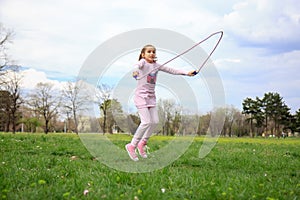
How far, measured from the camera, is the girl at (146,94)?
835 cm

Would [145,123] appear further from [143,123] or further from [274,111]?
[274,111]

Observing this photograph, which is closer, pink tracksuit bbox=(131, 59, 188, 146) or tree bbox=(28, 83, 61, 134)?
pink tracksuit bbox=(131, 59, 188, 146)

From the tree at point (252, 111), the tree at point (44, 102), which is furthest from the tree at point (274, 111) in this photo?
the tree at point (44, 102)

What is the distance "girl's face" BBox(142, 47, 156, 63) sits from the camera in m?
8.49

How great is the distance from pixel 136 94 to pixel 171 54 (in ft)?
4.49

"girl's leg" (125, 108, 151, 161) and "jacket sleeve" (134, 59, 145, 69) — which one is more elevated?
"jacket sleeve" (134, 59, 145, 69)

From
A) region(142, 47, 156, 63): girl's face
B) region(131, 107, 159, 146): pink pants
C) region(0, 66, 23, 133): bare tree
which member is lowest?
region(131, 107, 159, 146): pink pants

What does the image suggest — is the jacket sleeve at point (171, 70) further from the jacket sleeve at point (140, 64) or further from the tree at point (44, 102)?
the tree at point (44, 102)

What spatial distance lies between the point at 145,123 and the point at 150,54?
1614 millimetres

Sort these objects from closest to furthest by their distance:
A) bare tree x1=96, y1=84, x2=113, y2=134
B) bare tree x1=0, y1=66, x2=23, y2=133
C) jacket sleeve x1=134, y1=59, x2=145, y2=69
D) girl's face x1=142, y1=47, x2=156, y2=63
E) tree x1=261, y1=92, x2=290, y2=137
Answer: jacket sleeve x1=134, y1=59, x2=145, y2=69, girl's face x1=142, y1=47, x2=156, y2=63, bare tree x1=96, y1=84, x2=113, y2=134, bare tree x1=0, y1=66, x2=23, y2=133, tree x1=261, y1=92, x2=290, y2=137

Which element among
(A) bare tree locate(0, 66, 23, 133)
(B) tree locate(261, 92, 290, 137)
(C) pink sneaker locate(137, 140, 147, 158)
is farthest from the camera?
(B) tree locate(261, 92, 290, 137)

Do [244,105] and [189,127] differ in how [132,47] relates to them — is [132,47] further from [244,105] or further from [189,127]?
[244,105]

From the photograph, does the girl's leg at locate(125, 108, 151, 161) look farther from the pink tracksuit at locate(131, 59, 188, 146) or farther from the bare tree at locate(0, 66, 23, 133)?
the bare tree at locate(0, 66, 23, 133)

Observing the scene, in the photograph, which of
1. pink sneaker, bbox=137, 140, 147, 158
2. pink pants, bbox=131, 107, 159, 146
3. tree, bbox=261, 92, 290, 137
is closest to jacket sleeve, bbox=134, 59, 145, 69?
pink pants, bbox=131, 107, 159, 146
